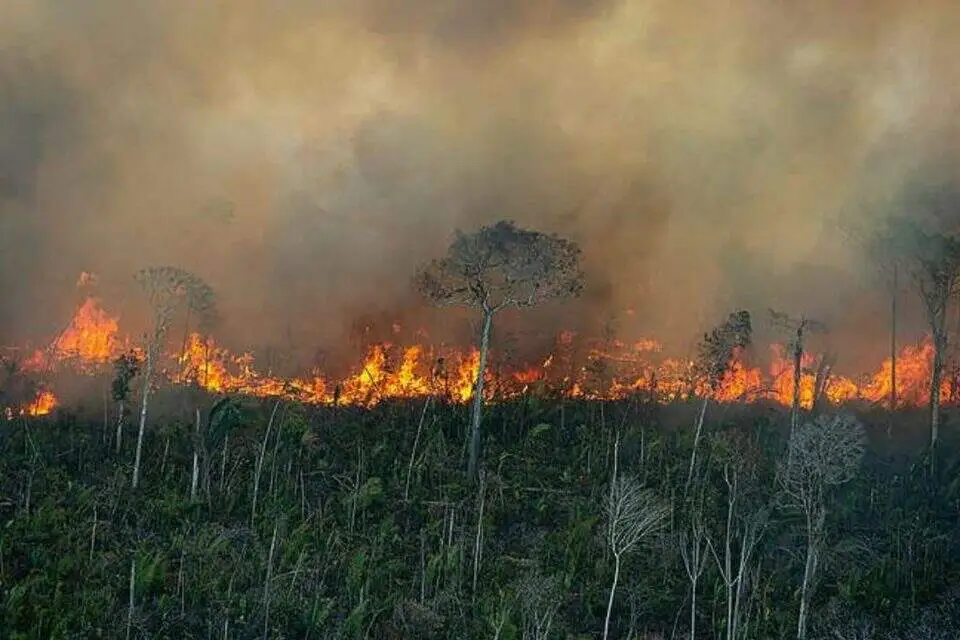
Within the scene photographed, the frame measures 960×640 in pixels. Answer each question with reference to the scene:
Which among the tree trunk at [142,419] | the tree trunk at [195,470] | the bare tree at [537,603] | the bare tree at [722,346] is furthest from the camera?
the bare tree at [722,346]

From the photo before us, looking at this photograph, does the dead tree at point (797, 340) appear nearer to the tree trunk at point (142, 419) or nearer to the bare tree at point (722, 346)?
the bare tree at point (722, 346)

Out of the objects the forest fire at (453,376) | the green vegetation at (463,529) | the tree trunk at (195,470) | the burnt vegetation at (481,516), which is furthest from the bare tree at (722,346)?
the tree trunk at (195,470)

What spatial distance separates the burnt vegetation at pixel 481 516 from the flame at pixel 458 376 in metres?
2.65

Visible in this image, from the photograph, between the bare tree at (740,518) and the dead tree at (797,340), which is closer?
the bare tree at (740,518)

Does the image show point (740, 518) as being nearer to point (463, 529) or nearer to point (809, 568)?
point (809, 568)

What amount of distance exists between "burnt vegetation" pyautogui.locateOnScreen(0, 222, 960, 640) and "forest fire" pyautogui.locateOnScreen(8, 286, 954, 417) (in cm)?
257

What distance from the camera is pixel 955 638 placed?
41.6 meters

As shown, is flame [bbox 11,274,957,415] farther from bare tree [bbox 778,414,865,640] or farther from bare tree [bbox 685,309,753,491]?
bare tree [bbox 778,414,865,640]

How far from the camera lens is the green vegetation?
41500mm

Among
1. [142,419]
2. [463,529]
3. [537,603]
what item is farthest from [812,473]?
[142,419]

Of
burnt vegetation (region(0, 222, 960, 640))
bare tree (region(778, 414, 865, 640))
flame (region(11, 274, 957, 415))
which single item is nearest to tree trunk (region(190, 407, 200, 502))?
burnt vegetation (region(0, 222, 960, 640))

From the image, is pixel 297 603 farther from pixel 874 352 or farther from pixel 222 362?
pixel 874 352

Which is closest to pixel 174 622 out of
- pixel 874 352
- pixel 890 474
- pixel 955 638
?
pixel 955 638

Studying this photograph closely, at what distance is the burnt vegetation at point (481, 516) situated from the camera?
4169 centimetres
